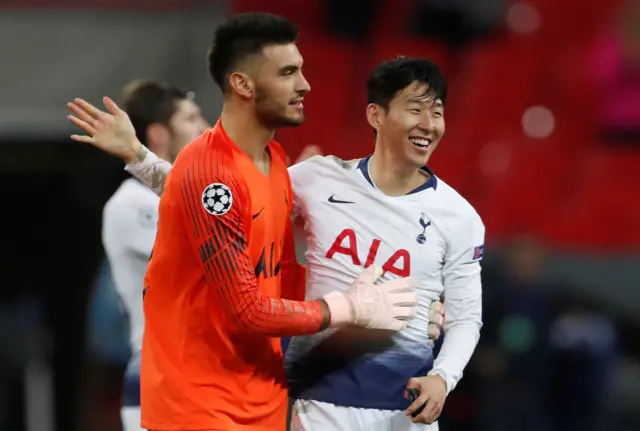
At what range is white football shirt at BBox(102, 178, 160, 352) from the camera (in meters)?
4.82

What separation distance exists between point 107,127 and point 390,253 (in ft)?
3.25

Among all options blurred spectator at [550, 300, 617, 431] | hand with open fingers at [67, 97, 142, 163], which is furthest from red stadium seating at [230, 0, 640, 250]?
hand with open fingers at [67, 97, 142, 163]

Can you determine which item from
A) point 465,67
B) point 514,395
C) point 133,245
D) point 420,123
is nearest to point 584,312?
point 514,395

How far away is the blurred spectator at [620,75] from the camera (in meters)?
9.71

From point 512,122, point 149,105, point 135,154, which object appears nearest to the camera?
point 135,154

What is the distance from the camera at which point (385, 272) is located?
143 inches

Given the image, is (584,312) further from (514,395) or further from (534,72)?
(534,72)

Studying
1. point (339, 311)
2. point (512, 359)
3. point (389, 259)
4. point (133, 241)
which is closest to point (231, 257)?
point (339, 311)

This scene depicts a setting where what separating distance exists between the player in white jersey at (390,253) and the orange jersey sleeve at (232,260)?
300 millimetres

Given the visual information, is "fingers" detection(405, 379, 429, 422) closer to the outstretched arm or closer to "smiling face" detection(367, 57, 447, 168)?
"smiling face" detection(367, 57, 447, 168)

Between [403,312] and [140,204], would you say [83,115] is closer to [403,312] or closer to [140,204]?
[140,204]

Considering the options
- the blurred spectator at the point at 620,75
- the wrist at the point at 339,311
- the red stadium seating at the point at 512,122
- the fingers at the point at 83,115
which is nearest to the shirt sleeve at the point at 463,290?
the wrist at the point at 339,311

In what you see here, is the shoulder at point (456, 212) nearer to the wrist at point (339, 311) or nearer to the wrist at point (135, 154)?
the wrist at point (339, 311)

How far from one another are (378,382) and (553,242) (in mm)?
5343
